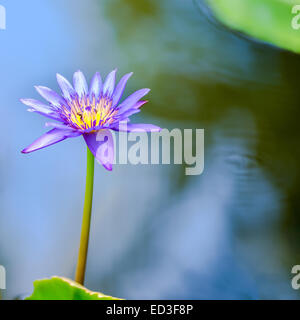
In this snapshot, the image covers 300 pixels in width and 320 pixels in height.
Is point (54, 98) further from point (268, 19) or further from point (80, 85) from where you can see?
point (268, 19)

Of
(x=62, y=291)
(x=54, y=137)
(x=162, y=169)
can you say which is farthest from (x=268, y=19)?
(x=62, y=291)

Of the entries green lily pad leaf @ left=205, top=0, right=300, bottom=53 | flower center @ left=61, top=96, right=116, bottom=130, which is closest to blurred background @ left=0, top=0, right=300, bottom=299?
green lily pad leaf @ left=205, top=0, right=300, bottom=53

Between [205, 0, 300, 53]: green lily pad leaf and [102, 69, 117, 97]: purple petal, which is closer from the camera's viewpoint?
[102, 69, 117, 97]: purple petal

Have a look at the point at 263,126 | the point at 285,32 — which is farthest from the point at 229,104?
the point at 285,32

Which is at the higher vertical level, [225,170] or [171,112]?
[171,112]

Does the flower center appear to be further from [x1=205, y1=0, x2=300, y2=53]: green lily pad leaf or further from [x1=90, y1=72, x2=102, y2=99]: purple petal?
[x1=205, y1=0, x2=300, y2=53]: green lily pad leaf
